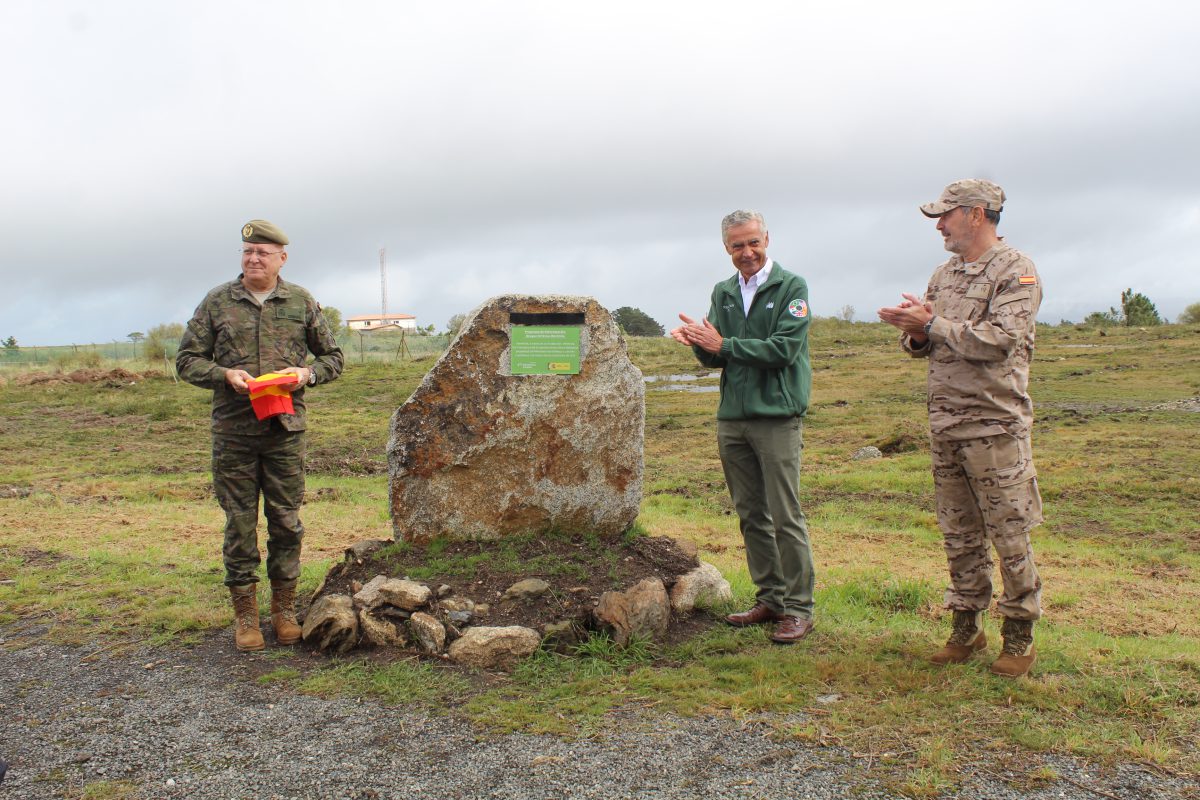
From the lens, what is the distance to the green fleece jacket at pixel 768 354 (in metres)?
5.12

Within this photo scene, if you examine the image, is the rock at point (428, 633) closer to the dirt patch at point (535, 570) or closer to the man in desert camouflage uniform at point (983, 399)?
the dirt patch at point (535, 570)

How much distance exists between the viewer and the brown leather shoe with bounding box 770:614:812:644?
5.28 m

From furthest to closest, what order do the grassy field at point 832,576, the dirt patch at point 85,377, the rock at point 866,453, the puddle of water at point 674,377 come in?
1. the puddle of water at point 674,377
2. the dirt patch at point 85,377
3. the rock at point 866,453
4. the grassy field at point 832,576

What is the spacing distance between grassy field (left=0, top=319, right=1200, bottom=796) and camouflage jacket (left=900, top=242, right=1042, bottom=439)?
1.29 m

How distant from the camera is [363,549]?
244 inches

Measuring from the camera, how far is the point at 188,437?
16.6m

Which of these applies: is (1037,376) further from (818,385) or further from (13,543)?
(13,543)

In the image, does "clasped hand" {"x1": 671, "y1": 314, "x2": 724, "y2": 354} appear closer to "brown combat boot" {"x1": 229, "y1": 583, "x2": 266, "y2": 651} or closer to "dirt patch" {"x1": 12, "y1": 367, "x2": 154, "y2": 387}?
"brown combat boot" {"x1": 229, "y1": 583, "x2": 266, "y2": 651}

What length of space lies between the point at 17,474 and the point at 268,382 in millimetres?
9748

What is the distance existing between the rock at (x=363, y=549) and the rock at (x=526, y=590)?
108 cm

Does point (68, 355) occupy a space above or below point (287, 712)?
above

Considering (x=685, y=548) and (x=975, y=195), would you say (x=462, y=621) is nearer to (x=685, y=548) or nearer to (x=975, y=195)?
(x=685, y=548)

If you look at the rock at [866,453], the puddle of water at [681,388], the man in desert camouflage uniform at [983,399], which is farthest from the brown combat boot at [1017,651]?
the puddle of water at [681,388]

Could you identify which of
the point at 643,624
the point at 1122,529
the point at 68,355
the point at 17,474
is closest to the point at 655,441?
the point at 1122,529
